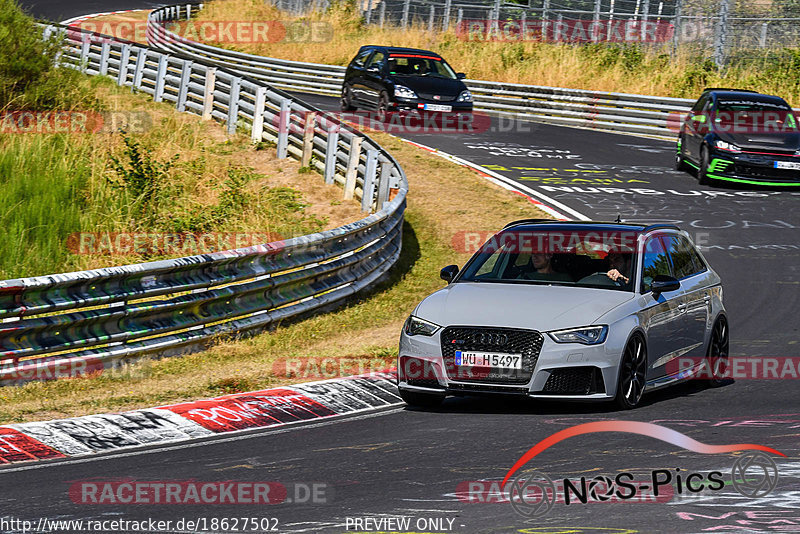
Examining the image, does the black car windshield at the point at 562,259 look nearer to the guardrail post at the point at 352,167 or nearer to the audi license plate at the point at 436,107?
→ the guardrail post at the point at 352,167

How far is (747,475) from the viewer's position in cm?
702

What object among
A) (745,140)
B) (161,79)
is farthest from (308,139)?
(745,140)

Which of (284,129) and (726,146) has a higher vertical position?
(726,146)

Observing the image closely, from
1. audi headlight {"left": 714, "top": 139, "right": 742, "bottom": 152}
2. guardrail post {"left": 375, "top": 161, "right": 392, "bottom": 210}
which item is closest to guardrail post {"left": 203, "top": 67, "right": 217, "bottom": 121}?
guardrail post {"left": 375, "top": 161, "right": 392, "bottom": 210}

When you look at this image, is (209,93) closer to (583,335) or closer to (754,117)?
(754,117)

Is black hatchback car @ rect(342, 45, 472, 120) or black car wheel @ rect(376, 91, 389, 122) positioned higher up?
black hatchback car @ rect(342, 45, 472, 120)

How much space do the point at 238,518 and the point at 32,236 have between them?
11.3 meters

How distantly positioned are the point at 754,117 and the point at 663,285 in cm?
1560

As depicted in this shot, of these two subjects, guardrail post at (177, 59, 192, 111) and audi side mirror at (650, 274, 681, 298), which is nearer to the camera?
audi side mirror at (650, 274, 681, 298)

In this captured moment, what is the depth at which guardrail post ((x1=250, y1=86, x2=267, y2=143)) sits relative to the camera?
25.7m

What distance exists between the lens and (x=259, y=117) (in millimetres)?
25969

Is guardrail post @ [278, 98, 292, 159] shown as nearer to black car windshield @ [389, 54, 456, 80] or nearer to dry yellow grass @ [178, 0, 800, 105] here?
black car windshield @ [389, 54, 456, 80]

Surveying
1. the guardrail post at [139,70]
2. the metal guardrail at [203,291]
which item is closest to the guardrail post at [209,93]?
the guardrail post at [139,70]

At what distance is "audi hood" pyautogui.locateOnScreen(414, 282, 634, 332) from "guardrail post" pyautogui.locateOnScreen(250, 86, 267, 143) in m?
16.3
